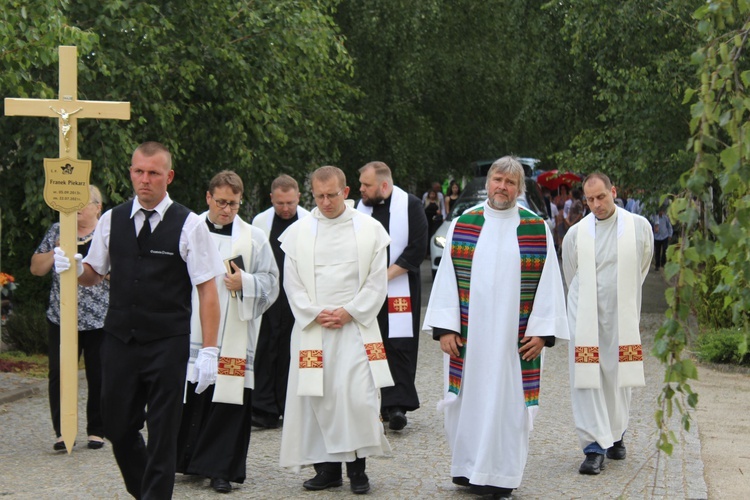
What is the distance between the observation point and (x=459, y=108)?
2770 centimetres

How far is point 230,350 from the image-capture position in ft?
25.4

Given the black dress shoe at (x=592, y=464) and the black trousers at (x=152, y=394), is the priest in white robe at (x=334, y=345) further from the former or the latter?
the black trousers at (x=152, y=394)

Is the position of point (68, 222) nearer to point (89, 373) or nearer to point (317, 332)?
point (317, 332)

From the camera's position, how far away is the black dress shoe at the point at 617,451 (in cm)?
827

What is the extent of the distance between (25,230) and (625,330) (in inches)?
332

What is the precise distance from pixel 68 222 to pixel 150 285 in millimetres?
1188

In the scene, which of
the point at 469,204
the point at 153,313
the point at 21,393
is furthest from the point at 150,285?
the point at 469,204

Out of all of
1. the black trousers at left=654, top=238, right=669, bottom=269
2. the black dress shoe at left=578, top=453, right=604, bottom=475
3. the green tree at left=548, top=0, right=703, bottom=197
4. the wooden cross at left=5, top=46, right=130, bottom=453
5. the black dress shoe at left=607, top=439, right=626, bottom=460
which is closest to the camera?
the wooden cross at left=5, top=46, right=130, bottom=453

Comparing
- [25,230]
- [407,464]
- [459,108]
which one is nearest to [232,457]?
[407,464]

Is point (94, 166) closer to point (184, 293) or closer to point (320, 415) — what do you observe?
point (320, 415)

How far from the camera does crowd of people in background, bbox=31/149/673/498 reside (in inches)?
229

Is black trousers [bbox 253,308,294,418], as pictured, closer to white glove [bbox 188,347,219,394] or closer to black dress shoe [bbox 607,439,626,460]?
black dress shoe [bbox 607,439,626,460]

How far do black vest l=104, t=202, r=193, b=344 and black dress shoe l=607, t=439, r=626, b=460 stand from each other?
363 centimetres

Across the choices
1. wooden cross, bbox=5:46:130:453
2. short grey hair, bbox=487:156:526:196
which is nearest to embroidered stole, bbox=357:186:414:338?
short grey hair, bbox=487:156:526:196
